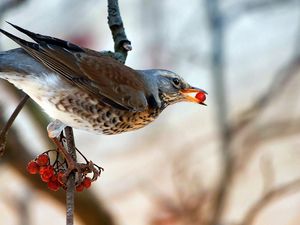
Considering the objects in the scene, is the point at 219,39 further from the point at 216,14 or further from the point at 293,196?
the point at 293,196

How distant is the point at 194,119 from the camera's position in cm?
567

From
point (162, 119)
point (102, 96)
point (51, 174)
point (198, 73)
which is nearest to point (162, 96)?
point (102, 96)

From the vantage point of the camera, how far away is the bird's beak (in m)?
2.30

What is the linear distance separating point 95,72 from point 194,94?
35cm

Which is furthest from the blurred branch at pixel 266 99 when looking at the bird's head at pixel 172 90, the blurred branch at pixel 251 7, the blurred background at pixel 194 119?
the bird's head at pixel 172 90

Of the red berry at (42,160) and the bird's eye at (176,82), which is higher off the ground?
the bird's eye at (176,82)

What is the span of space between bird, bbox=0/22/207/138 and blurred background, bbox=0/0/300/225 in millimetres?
1811

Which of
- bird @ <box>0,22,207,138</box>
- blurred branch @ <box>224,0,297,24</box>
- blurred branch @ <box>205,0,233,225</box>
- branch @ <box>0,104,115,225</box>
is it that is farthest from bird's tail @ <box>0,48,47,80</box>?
blurred branch @ <box>224,0,297,24</box>

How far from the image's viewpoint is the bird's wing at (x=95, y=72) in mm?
2059

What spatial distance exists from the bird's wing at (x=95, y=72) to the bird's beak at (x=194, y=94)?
157mm

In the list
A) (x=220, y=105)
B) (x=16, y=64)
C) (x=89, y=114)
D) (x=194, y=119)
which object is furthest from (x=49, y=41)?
(x=194, y=119)

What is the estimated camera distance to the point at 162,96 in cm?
237

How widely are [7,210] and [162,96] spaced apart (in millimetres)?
3021

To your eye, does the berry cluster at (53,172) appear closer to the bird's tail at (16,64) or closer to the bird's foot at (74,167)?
the bird's foot at (74,167)
